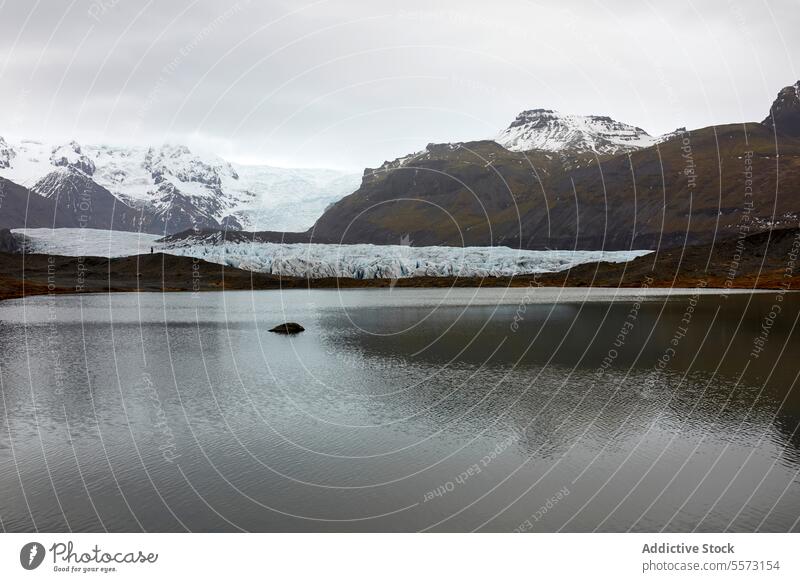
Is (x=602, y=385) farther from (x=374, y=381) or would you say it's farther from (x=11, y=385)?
(x=11, y=385)

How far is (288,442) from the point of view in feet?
101

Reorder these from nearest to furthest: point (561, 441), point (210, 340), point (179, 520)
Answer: point (179, 520) < point (561, 441) < point (210, 340)

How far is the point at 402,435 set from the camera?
32094mm

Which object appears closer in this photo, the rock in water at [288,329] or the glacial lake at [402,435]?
the glacial lake at [402,435]

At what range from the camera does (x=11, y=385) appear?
43.5m

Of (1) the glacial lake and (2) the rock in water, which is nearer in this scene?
(1) the glacial lake

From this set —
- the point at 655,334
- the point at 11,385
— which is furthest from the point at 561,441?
the point at 655,334

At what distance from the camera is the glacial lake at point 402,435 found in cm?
2272

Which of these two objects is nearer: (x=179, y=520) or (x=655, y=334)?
(x=179, y=520)

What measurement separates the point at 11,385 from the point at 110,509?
2585 centimetres

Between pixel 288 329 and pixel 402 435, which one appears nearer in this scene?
pixel 402 435

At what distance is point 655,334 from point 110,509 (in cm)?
6130

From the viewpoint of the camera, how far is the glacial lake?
22719mm
